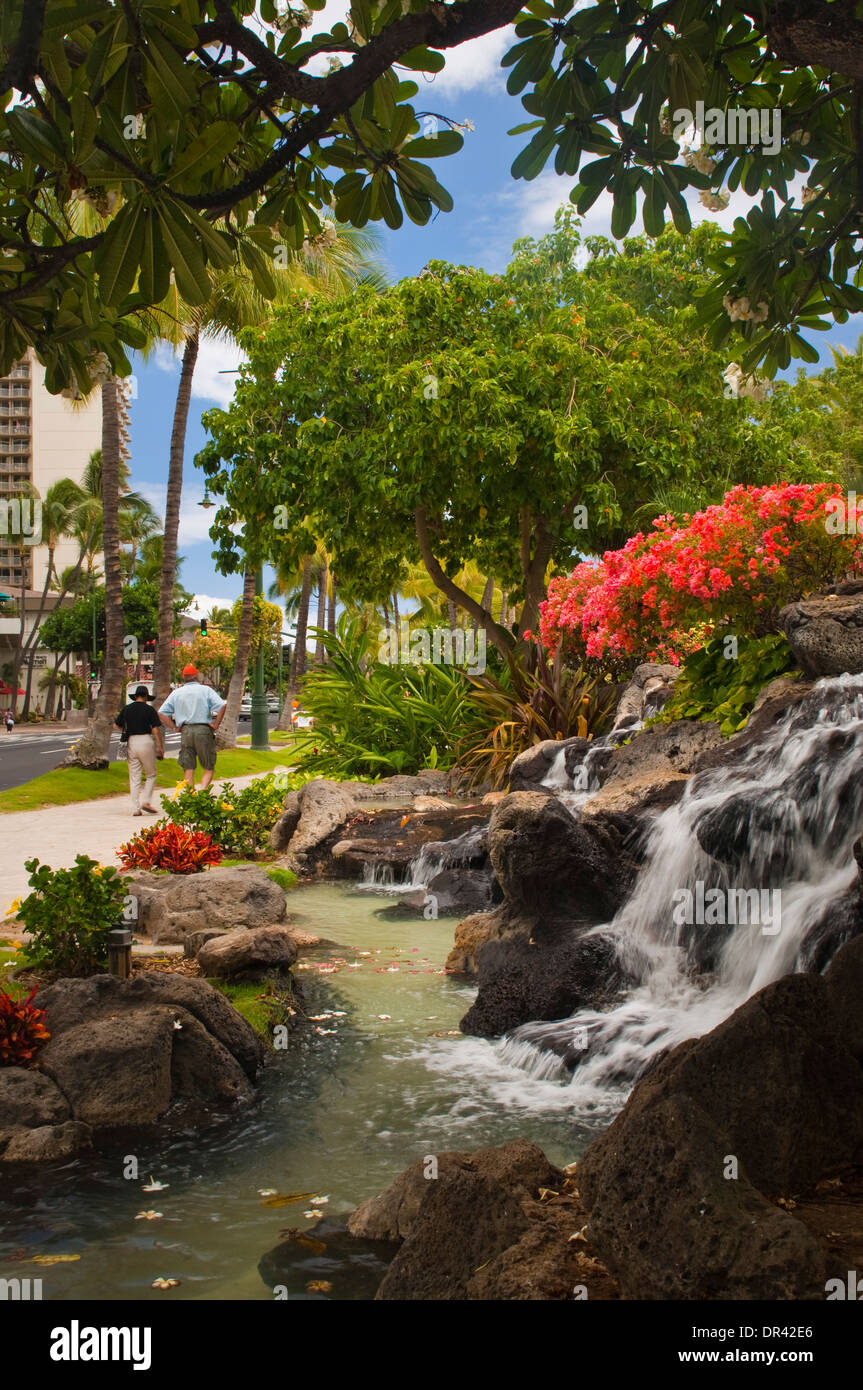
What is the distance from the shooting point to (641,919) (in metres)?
7.61

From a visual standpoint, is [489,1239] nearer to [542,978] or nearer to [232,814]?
[542,978]

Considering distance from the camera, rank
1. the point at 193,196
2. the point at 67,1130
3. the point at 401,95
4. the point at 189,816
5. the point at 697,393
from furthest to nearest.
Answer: the point at 697,393 < the point at 189,816 < the point at 67,1130 < the point at 401,95 < the point at 193,196

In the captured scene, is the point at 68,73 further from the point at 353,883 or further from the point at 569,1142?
the point at 353,883

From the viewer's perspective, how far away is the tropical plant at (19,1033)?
5336mm

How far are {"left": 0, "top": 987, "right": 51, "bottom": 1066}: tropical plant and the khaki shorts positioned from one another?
9954 millimetres

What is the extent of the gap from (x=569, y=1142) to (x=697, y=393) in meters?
19.8

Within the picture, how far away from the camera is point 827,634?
8.96 metres

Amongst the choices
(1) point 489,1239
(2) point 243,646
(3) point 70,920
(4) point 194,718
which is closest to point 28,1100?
(3) point 70,920

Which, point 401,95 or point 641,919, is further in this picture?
point 641,919

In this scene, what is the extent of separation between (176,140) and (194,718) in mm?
12527

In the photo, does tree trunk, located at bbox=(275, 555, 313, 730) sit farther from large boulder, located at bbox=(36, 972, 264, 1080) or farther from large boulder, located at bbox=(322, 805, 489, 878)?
large boulder, located at bbox=(36, 972, 264, 1080)

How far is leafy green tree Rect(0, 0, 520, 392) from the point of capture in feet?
9.07
